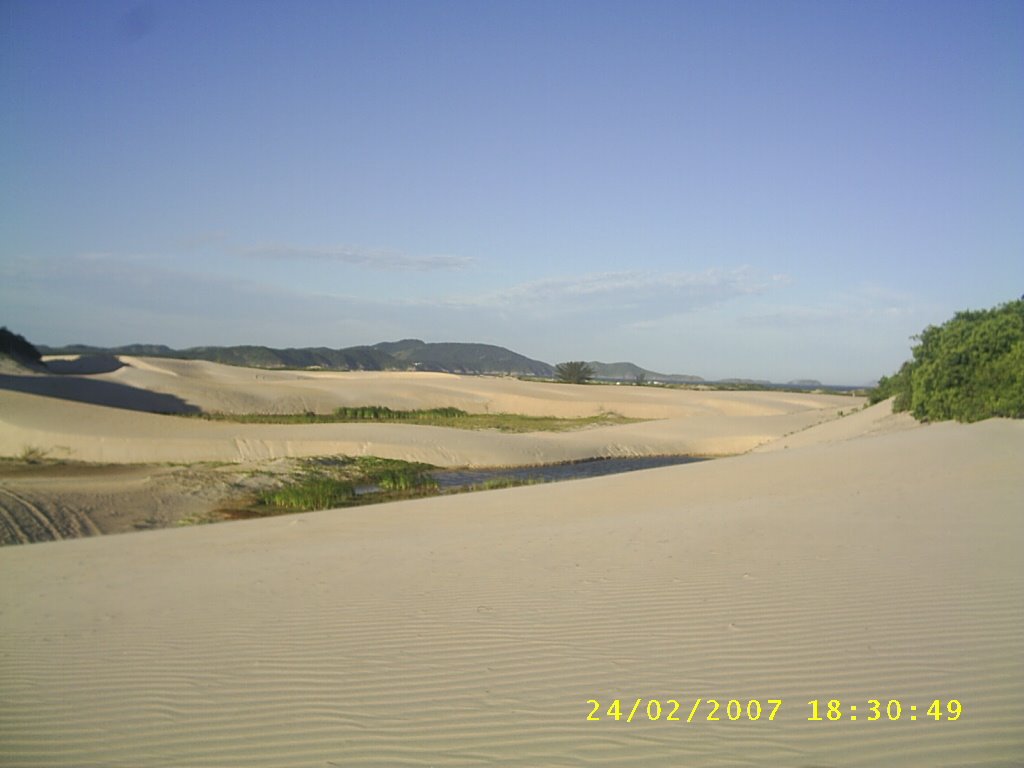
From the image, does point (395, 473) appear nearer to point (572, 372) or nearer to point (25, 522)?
point (25, 522)

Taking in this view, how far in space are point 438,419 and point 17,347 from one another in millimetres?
34272

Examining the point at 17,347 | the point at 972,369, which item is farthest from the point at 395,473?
the point at 17,347

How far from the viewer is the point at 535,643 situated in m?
5.23

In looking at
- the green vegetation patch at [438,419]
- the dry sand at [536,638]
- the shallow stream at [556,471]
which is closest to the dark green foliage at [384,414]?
the green vegetation patch at [438,419]

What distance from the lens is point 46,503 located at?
15.4 m

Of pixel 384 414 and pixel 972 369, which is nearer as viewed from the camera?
pixel 972 369

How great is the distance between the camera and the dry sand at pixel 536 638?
3859 millimetres

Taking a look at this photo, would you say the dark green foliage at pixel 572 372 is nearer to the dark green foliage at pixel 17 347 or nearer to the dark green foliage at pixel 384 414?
the dark green foliage at pixel 384 414

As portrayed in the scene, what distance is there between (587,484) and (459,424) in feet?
78.7

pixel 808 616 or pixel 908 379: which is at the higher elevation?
pixel 908 379

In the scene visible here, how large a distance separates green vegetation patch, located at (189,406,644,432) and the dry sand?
91.4ft

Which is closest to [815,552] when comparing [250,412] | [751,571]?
[751,571]

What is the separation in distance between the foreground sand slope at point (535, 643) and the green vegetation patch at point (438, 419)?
28.8 metres

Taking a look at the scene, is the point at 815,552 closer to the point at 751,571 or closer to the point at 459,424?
the point at 751,571
